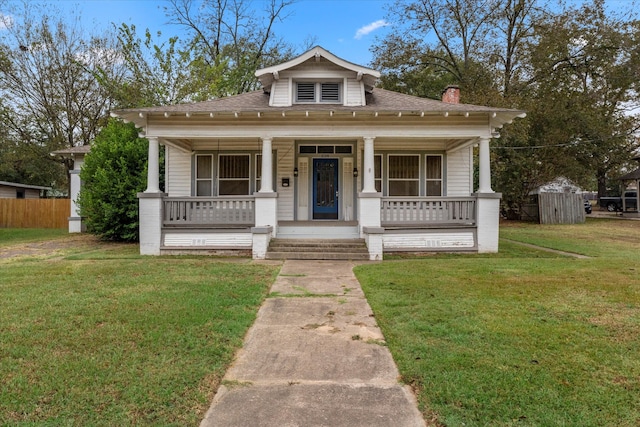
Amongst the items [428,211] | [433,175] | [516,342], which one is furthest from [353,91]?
[516,342]

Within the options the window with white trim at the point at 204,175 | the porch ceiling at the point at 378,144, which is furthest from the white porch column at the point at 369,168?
the window with white trim at the point at 204,175

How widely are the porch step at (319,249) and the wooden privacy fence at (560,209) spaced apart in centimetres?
1566

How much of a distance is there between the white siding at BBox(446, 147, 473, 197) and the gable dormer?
143 inches

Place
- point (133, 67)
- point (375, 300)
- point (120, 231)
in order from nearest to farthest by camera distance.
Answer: point (375, 300), point (120, 231), point (133, 67)

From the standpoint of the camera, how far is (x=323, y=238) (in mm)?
10242

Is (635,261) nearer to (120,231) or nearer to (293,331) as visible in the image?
(293,331)

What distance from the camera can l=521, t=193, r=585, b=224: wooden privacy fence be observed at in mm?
20781

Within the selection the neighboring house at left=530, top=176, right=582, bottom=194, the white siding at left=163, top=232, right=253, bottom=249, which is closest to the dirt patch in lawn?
the white siding at left=163, top=232, right=253, bottom=249

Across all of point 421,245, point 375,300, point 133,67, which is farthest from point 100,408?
point 133,67

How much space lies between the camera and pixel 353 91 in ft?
35.5

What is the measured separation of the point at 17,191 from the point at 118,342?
2943 centimetres

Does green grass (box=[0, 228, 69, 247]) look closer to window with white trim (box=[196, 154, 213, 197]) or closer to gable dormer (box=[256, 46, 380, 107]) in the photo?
window with white trim (box=[196, 154, 213, 197])

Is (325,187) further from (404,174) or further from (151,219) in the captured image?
(151,219)

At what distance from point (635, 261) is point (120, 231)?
562 inches
